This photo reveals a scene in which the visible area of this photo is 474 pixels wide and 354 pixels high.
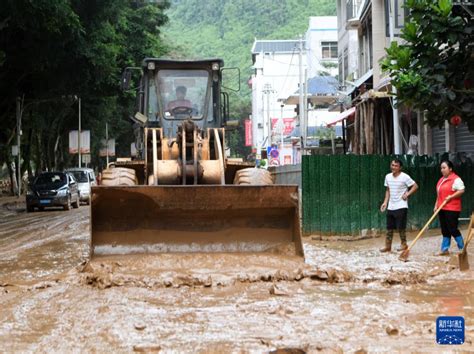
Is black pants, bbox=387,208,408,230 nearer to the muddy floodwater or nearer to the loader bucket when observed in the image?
the muddy floodwater

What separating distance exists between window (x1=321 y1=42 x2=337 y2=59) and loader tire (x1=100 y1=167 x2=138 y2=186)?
7214 cm

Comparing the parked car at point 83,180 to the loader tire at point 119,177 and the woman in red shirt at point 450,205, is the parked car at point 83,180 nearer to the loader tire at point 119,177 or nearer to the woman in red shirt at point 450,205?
the loader tire at point 119,177

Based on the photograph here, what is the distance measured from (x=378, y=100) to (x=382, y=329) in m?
19.2

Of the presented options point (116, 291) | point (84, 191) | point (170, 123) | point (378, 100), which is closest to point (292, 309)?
point (116, 291)

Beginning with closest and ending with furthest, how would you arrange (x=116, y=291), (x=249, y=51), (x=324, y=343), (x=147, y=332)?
(x=324, y=343) → (x=147, y=332) → (x=116, y=291) → (x=249, y=51)

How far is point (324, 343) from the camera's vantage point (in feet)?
22.0

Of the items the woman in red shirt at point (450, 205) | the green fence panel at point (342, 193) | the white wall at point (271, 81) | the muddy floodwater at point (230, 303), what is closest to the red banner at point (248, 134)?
the white wall at point (271, 81)

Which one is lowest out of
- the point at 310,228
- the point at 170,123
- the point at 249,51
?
the point at 310,228

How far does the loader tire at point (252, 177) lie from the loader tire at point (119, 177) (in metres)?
1.60

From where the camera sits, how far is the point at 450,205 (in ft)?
44.3

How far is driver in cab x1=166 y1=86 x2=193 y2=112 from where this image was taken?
44.9 feet

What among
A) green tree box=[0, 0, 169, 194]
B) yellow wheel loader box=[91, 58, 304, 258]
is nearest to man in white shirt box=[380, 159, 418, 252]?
yellow wheel loader box=[91, 58, 304, 258]

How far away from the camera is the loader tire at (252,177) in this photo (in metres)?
12.1

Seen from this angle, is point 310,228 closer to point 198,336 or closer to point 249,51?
point 198,336
